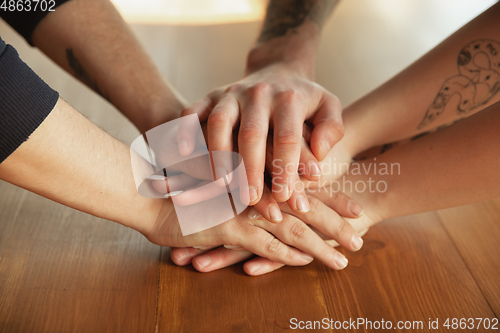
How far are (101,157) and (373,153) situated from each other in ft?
2.03

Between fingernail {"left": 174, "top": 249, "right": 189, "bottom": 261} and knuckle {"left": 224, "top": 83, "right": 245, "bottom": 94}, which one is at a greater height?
knuckle {"left": 224, "top": 83, "right": 245, "bottom": 94}

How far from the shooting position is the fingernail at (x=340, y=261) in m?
0.75

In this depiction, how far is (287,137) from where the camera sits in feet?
2.27

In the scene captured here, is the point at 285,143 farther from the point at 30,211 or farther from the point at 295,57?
the point at 30,211

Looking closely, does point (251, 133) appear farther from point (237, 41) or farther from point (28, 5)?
point (237, 41)

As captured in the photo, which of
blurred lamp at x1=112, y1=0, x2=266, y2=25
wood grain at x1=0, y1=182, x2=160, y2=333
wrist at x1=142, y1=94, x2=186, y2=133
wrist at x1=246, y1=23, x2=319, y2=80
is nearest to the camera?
wood grain at x1=0, y1=182, x2=160, y2=333

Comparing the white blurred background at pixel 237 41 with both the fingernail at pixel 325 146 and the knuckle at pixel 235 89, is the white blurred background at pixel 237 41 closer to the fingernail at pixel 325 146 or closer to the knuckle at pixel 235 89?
the knuckle at pixel 235 89

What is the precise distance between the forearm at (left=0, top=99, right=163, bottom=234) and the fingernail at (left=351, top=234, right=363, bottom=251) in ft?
1.22

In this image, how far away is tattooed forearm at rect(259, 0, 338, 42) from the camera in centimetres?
114

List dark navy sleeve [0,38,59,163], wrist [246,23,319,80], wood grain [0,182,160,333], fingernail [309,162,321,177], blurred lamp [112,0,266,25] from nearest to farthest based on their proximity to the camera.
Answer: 1. dark navy sleeve [0,38,59,163]
2. wood grain [0,182,160,333]
3. fingernail [309,162,321,177]
4. wrist [246,23,319,80]
5. blurred lamp [112,0,266,25]

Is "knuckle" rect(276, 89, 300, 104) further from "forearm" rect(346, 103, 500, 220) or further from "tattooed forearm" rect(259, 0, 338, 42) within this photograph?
"tattooed forearm" rect(259, 0, 338, 42)

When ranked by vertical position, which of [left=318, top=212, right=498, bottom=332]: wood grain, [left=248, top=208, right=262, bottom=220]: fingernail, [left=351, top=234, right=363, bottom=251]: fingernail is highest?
[left=248, top=208, right=262, bottom=220]: fingernail

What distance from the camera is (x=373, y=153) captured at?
97 cm

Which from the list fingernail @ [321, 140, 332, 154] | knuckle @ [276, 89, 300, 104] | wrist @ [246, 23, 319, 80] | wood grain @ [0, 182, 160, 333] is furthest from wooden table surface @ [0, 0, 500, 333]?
wrist @ [246, 23, 319, 80]
